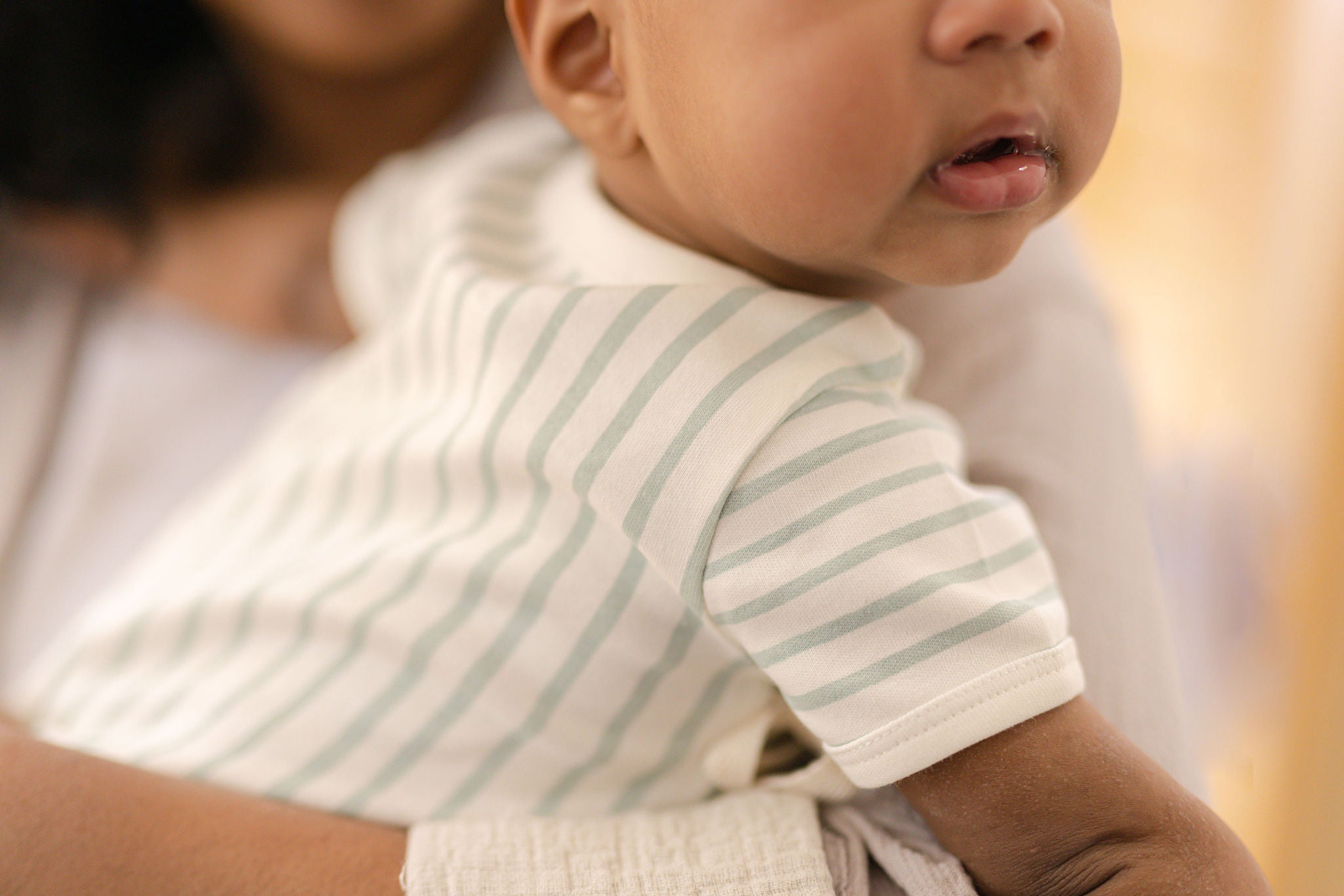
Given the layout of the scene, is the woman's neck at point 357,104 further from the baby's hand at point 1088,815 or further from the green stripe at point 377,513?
the baby's hand at point 1088,815

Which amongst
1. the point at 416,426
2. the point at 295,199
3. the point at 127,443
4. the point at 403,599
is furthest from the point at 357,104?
the point at 403,599

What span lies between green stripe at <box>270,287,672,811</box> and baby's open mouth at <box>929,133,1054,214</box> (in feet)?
0.59

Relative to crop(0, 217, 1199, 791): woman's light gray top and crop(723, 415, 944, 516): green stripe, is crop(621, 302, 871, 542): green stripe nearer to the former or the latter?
crop(723, 415, 944, 516): green stripe

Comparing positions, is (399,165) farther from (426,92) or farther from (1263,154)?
(1263,154)

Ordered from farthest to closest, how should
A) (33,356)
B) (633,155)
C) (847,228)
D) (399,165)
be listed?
1. (33,356)
2. (399,165)
3. (633,155)
4. (847,228)

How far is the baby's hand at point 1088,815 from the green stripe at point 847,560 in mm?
87

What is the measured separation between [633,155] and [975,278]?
0.18m

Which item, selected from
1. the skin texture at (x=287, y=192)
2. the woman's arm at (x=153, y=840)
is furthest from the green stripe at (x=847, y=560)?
the skin texture at (x=287, y=192)

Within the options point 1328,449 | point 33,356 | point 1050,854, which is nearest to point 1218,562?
point 1328,449

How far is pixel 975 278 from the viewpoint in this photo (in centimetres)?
43

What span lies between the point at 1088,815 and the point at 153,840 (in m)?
0.41

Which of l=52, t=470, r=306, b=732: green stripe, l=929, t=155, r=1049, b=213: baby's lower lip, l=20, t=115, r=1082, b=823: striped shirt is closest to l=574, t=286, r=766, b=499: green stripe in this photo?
l=20, t=115, r=1082, b=823: striped shirt

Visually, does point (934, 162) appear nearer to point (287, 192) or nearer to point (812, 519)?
point (812, 519)

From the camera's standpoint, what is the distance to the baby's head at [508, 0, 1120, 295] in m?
0.37
